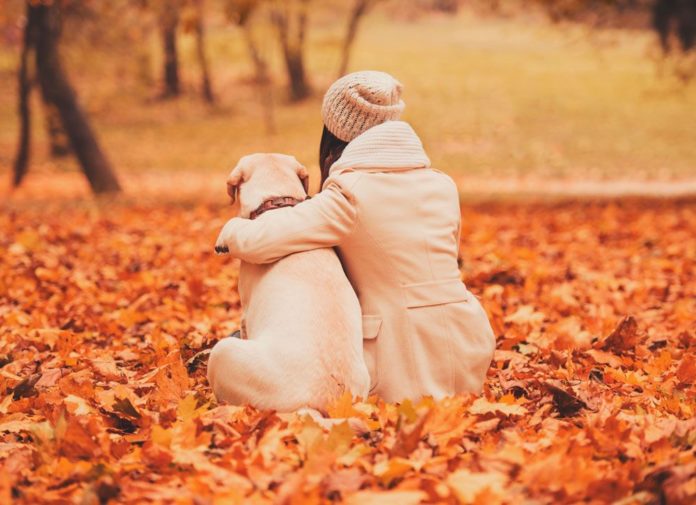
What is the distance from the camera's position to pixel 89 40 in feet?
75.0

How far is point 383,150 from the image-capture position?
3.45 metres

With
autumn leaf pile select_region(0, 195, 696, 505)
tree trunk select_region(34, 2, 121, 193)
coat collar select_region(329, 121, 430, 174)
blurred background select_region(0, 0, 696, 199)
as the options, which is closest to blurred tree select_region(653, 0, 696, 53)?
blurred background select_region(0, 0, 696, 199)

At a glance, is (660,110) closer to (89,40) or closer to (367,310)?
(89,40)

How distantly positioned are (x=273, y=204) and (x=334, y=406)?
33.2 inches

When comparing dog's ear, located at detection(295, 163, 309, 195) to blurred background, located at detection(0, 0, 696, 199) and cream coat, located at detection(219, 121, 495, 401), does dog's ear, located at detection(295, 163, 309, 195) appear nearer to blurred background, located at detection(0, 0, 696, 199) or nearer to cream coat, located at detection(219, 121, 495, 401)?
cream coat, located at detection(219, 121, 495, 401)

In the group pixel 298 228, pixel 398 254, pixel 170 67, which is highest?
pixel 298 228

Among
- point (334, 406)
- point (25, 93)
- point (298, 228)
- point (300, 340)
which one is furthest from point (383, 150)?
point (25, 93)

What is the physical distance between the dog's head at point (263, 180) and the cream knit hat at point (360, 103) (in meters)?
0.26

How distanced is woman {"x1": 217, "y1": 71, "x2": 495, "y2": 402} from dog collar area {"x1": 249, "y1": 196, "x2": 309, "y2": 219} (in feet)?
0.24

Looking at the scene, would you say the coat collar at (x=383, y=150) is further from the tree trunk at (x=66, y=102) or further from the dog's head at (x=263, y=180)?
the tree trunk at (x=66, y=102)

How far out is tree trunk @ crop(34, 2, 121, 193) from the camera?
13.9 metres

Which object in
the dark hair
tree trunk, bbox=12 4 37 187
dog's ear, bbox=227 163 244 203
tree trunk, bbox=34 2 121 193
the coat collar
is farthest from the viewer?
tree trunk, bbox=12 4 37 187

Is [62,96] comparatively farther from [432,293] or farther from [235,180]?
[432,293]

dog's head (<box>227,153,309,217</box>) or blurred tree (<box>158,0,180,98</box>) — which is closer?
dog's head (<box>227,153,309,217</box>)
